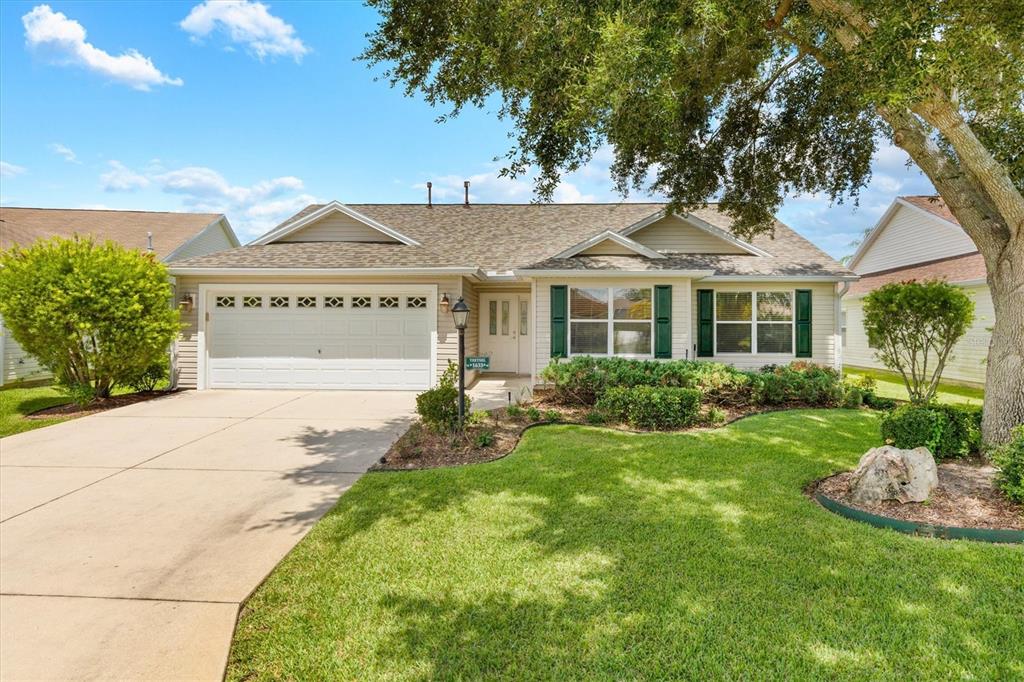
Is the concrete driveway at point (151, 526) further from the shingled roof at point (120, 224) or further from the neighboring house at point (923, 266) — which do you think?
the shingled roof at point (120, 224)

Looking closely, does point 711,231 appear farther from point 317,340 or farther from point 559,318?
point 317,340

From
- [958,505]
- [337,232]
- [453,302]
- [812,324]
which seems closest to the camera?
[958,505]

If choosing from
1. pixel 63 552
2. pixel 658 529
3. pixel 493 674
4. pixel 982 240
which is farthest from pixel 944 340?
pixel 63 552

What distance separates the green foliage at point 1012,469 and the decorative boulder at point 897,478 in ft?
1.46

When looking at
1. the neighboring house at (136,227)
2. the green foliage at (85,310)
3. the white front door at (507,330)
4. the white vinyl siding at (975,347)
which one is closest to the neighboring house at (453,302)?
the green foliage at (85,310)

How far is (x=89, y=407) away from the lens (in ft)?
30.1

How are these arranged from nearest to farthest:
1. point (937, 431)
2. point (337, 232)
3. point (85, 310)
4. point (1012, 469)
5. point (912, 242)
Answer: point (1012, 469)
point (937, 431)
point (85, 310)
point (337, 232)
point (912, 242)

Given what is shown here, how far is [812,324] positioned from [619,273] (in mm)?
5228

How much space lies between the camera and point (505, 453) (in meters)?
6.12

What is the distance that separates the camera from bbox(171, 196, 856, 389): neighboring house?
35.6ft

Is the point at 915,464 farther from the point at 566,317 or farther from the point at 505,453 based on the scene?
the point at 566,317

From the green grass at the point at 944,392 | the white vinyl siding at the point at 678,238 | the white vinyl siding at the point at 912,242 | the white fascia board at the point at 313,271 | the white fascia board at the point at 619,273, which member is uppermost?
the white vinyl siding at the point at 912,242

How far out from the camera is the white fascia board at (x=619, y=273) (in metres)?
10.4

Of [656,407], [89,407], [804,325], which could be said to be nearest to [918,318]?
[804,325]
